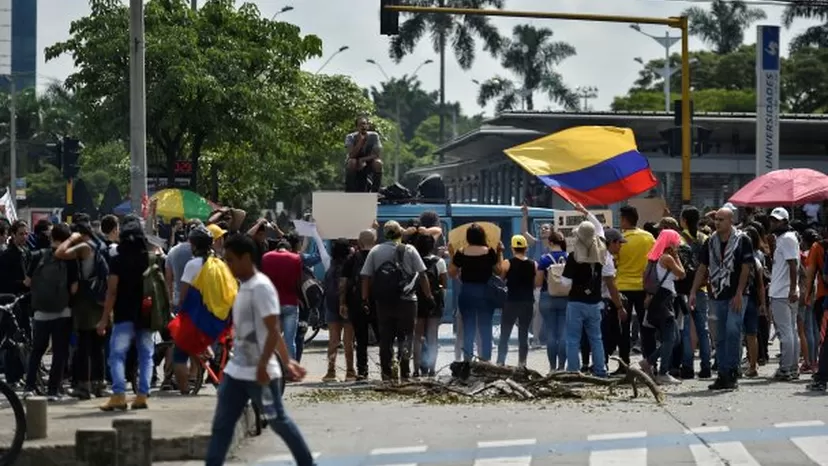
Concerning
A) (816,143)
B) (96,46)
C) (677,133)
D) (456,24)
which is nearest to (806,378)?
(677,133)

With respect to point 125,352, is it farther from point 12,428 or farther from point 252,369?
point 252,369

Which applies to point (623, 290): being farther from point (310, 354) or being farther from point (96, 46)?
point (96, 46)

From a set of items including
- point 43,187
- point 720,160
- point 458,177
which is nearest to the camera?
point 720,160

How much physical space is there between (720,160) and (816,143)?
14.2 feet

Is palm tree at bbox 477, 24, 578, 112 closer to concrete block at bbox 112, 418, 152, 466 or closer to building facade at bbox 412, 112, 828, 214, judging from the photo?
building facade at bbox 412, 112, 828, 214

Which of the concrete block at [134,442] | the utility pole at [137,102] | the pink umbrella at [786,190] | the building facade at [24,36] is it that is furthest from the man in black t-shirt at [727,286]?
the building facade at [24,36]

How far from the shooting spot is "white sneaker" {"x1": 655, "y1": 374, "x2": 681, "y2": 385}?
61.9ft

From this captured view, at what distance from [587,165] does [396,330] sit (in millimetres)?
5453

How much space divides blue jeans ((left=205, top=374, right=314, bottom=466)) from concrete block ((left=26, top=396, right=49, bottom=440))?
8.67ft

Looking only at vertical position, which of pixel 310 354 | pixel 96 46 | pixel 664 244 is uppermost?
pixel 96 46

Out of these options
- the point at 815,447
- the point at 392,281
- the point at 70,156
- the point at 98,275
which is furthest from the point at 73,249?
the point at 70,156

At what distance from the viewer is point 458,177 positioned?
67625 mm

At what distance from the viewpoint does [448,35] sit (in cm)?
9481

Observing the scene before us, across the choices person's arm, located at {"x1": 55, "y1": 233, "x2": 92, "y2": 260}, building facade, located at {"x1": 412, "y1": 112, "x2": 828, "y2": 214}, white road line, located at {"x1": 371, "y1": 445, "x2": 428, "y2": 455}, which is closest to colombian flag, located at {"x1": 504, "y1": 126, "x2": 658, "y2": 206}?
person's arm, located at {"x1": 55, "y1": 233, "x2": 92, "y2": 260}
